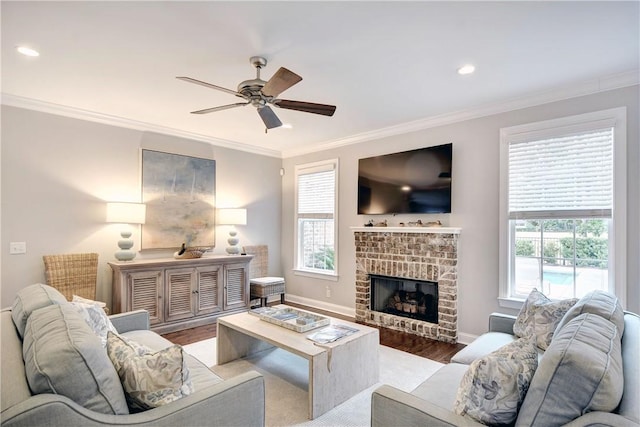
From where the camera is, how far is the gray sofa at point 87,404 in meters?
1.03

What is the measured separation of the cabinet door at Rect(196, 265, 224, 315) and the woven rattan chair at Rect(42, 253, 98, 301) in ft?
3.84

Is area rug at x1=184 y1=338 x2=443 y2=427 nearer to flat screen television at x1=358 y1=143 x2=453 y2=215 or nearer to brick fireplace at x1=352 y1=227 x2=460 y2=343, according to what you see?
brick fireplace at x1=352 y1=227 x2=460 y2=343

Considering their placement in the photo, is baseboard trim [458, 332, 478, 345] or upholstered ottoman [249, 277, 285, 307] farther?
upholstered ottoman [249, 277, 285, 307]

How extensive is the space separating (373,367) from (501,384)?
1.60 m

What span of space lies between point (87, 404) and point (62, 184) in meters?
3.52

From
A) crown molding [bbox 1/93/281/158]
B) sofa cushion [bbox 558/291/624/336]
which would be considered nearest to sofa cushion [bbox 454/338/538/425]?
sofa cushion [bbox 558/291/624/336]

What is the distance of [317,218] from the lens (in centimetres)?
551

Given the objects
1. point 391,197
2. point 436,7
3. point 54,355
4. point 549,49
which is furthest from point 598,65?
point 54,355

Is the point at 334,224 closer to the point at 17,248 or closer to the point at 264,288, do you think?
the point at 264,288

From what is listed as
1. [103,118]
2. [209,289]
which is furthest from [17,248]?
[209,289]

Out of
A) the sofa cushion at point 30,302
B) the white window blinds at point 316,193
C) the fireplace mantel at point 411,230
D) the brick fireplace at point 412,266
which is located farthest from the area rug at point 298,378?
the white window blinds at point 316,193

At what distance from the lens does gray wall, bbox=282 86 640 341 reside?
2.88m

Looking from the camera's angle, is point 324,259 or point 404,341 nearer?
point 404,341

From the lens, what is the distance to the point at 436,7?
6.59ft
